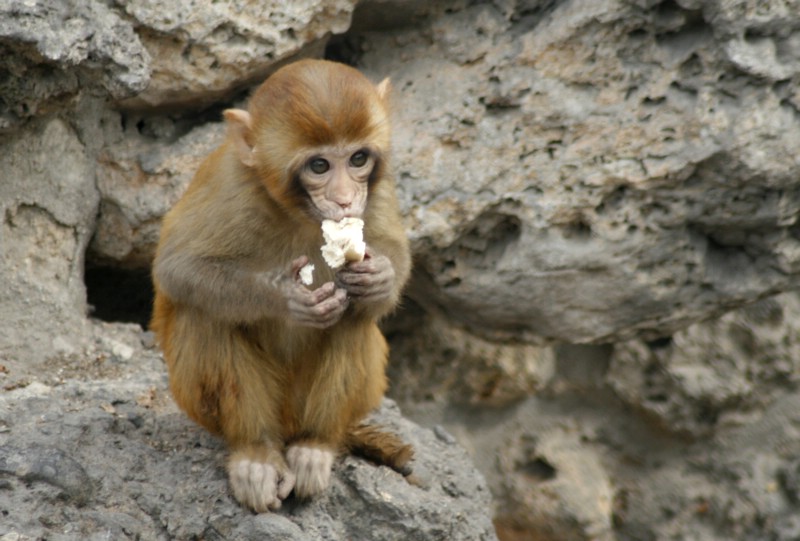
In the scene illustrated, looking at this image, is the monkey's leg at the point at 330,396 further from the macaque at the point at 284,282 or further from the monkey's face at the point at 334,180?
the monkey's face at the point at 334,180

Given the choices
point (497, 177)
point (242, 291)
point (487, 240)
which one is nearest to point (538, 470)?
point (487, 240)

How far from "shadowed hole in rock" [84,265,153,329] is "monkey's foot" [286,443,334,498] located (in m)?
2.31

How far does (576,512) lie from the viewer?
7449 millimetres

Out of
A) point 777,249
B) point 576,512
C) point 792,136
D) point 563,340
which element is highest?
point 792,136

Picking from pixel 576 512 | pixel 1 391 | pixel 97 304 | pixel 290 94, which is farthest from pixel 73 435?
pixel 576 512

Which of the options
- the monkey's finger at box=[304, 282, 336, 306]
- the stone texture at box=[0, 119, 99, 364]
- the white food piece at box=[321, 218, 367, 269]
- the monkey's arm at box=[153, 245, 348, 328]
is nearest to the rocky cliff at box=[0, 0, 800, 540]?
the stone texture at box=[0, 119, 99, 364]

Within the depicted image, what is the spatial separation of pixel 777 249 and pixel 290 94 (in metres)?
2.97

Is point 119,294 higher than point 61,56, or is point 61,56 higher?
point 61,56

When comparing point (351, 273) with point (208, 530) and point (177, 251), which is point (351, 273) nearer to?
point (177, 251)

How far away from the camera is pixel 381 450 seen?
536cm

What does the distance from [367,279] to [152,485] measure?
4.08 feet

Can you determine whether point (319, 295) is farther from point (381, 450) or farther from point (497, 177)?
point (497, 177)

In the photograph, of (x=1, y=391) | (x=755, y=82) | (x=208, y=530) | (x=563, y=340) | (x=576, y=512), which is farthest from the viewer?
(x=576, y=512)

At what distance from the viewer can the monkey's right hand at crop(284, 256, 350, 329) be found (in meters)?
4.69
